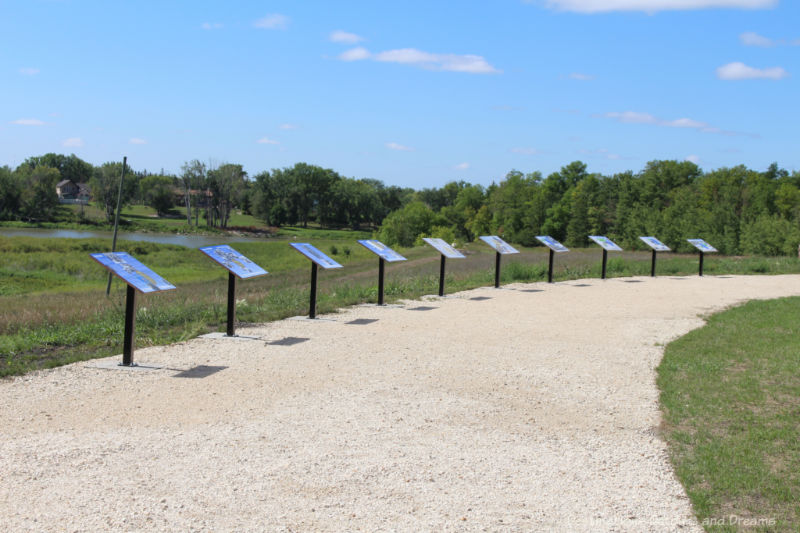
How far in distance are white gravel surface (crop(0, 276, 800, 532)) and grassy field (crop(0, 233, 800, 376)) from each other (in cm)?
131

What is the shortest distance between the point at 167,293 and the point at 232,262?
30.2ft

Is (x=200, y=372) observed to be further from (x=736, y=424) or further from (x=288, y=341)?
(x=736, y=424)

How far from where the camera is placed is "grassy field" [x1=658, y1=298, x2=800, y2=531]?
467cm

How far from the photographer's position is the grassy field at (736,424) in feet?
15.3

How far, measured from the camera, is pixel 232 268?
10305 millimetres

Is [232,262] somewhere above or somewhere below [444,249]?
below

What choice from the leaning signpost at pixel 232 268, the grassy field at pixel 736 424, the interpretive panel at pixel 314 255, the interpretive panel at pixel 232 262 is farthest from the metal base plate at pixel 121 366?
the grassy field at pixel 736 424

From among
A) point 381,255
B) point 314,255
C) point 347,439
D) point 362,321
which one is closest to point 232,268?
point 314,255

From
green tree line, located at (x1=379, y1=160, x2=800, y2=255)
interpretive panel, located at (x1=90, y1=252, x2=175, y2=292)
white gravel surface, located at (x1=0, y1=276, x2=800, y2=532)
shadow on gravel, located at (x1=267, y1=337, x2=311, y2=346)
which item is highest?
green tree line, located at (x1=379, y1=160, x2=800, y2=255)

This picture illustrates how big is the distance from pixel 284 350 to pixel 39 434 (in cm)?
402

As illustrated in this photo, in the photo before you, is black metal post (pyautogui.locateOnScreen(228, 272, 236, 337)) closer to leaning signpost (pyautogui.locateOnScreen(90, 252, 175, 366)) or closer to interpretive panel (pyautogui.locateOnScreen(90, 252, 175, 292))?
interpretive panel (pyautogui.locateOnScreen(90, 252, 175, 292))

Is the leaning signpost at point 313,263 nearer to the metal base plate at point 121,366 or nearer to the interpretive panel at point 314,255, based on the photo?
the interpretive panel at point 314,255

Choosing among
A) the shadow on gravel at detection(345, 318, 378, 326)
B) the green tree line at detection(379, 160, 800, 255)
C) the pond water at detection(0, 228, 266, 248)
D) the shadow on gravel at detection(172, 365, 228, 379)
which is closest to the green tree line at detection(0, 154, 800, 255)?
A: the green tree line at detection(379, 160, 800, 255)

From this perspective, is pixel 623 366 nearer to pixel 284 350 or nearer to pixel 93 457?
Answer: pixel 284 350
